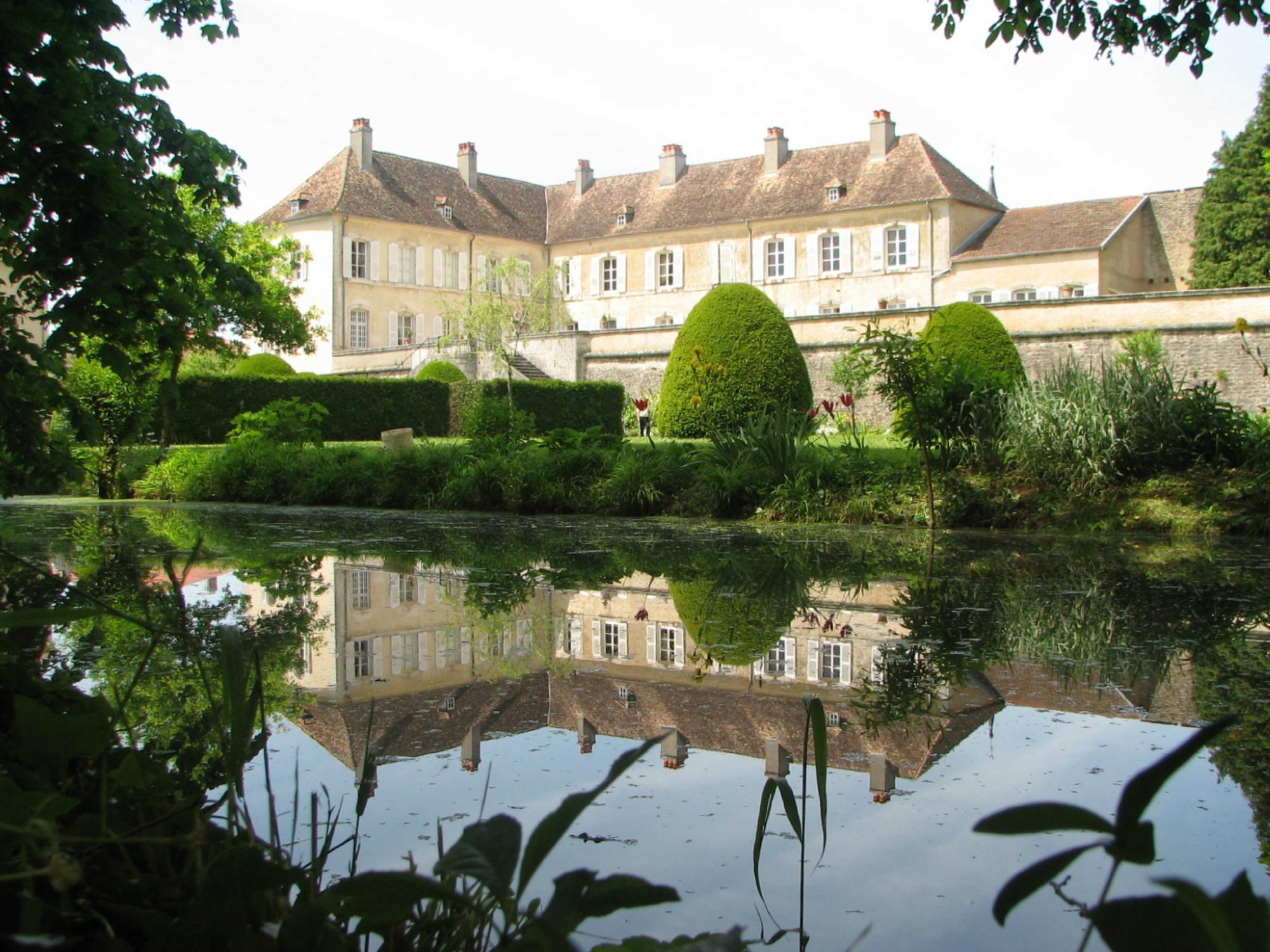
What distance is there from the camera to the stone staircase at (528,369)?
116 ft

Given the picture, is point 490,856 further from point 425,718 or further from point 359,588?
→ point 359,588

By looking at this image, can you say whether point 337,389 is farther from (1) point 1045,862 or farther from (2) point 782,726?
(1) point 1045,862

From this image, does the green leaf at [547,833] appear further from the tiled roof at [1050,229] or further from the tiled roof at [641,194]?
the tiled roof at [641,194]

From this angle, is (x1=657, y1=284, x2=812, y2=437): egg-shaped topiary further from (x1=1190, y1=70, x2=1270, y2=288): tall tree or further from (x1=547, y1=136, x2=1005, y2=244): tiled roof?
(x1=1190, y1=70, x2=1270, y2=288): tall tree

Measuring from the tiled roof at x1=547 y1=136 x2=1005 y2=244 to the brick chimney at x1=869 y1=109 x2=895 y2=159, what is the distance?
0.26 m

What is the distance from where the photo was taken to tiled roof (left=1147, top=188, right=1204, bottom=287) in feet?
141

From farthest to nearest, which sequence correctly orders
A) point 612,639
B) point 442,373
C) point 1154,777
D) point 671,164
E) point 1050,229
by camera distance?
1. point 671,164
2. point 1050,229
3. point 442,373
4. point 612,639
5. point 1154,777

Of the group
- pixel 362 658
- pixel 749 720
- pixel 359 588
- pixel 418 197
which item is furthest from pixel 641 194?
pixel 749 720

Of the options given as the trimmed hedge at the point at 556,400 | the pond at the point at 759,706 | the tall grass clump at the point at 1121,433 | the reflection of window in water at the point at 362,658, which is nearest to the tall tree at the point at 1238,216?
the trimmed hedge at the point at 556,400

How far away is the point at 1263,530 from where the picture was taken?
8414 millimetres

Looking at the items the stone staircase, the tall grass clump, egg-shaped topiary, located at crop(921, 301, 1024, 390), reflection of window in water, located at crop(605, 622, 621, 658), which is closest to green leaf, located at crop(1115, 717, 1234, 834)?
reflection of window in water, located at crop(605, 622, 621, 658)

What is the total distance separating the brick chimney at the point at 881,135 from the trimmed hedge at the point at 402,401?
18382 mm

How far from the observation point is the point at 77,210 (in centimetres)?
414

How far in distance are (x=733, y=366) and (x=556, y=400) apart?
8.41m
